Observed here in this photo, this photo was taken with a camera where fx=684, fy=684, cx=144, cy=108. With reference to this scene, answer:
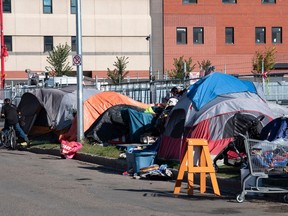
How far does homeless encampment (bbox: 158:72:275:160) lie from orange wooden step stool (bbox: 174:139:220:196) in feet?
9.88

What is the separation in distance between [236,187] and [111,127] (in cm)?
948

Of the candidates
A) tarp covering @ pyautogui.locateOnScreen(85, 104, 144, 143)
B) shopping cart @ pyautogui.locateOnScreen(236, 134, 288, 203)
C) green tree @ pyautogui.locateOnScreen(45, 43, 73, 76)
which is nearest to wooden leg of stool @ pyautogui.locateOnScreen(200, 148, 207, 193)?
shopping cart @ pyautogui.locateOnScreen(236, 134, 288, 203)

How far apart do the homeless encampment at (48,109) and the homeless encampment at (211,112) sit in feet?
25.4

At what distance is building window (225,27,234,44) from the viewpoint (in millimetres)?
63000

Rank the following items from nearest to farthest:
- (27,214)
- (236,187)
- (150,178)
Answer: (27,214)
(236,187)
(150,178)

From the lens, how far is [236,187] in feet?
45.5

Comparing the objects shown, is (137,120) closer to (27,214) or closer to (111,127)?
(111,127)

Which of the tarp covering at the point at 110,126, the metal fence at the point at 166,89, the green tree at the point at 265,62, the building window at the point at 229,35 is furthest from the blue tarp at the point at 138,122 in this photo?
the building window at the point at 229,35

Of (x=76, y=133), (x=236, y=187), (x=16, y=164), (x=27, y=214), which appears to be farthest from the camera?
(x=76, y=133)

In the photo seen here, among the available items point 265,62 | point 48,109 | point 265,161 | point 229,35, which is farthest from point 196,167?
point 229,35

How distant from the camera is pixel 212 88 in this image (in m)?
17.7

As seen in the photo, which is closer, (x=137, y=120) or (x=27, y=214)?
(x=27, y=214)

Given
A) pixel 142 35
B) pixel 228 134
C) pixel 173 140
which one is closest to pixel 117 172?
pixel 173 140

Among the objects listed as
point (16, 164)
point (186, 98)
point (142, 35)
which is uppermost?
point (142, 35)
